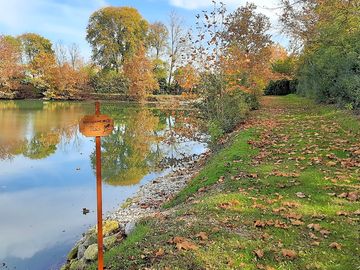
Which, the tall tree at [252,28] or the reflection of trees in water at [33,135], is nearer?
the reflection of trees in water at [33,135]

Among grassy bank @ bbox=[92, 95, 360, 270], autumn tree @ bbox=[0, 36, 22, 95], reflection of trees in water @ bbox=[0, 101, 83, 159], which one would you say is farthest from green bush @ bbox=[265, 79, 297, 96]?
grassy bank @ bbox=[92, 95, 360, 270]

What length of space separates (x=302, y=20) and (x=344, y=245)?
56.0 ft

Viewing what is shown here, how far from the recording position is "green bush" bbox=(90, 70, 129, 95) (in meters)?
50.9

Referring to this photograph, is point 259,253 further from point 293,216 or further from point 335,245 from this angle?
point 293,216

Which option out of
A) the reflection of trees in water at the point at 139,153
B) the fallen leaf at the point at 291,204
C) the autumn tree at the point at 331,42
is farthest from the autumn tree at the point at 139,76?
the fallen leaf at the point at 291,204

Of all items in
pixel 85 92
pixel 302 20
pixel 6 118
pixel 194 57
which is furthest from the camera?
pixel 85 92

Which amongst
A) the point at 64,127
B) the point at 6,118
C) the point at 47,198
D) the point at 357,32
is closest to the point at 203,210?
the point at 47,198

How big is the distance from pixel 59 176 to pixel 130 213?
5.63m

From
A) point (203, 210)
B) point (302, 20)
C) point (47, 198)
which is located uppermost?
point (302, 20)

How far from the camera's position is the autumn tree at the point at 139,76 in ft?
157

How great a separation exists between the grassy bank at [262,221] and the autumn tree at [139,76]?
133 ft

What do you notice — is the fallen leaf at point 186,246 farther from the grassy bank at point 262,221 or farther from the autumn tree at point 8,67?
the autumn tree at point 8,67

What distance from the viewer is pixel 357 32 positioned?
14.4 meters

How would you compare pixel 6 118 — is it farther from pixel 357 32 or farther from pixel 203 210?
pixel 203 210
